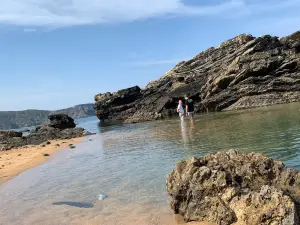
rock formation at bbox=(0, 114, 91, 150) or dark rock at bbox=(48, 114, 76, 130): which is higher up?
dark rock at bbox=(48, 114, 76, 130)

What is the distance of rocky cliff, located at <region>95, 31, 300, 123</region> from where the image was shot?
129 ft

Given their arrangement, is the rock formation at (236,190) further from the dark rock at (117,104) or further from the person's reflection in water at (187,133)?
the dark rock at (117,104)

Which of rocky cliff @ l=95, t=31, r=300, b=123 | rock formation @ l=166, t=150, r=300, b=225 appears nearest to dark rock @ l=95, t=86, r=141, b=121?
rocky cliff @ l=95, t=31, r=300, b=123

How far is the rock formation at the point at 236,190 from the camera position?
5.02 metres

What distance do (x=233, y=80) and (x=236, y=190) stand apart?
125ft

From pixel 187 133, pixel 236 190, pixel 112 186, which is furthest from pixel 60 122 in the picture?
pixel 236 190

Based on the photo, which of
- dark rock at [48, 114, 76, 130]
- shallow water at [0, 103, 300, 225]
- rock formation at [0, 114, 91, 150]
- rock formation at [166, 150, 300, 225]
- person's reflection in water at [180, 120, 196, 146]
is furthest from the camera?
dark rock at [48, 114, 76, 130]

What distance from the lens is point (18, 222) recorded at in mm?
8016

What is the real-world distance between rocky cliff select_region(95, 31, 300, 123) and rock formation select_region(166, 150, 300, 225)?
33.1m

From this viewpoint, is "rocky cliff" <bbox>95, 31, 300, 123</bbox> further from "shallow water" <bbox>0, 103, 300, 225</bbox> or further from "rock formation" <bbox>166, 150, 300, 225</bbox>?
"rock formation" <bbox>166, 150, 300, 225</bbox>

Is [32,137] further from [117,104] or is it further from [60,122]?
[117,104]

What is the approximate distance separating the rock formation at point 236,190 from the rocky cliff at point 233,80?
33.1 meters

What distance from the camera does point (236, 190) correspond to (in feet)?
19.6

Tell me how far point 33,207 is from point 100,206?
221cm
